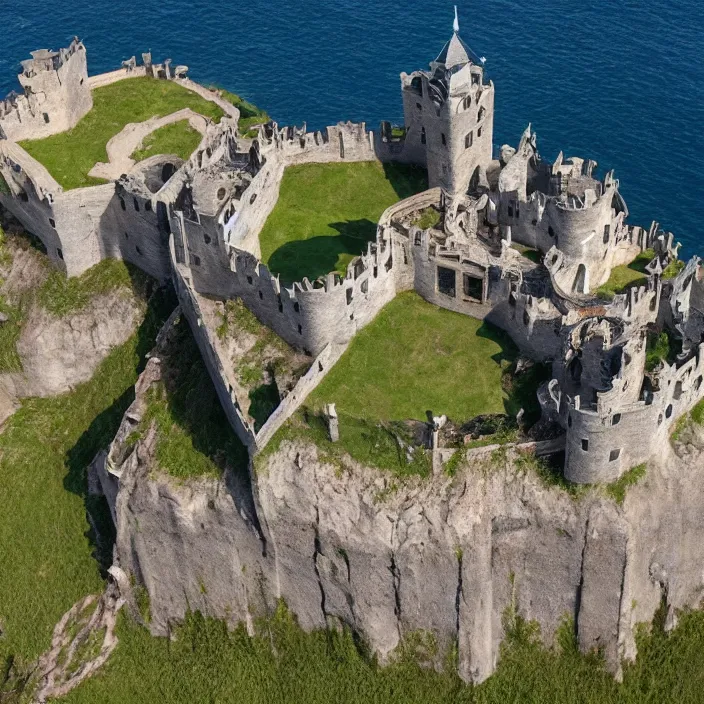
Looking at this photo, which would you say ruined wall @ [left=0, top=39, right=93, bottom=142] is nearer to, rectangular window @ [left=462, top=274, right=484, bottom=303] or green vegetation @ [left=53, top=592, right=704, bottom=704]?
rectangular window @ [left=462, top=274, right=484, bottom=303]

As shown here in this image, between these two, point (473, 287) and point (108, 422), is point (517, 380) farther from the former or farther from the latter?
point (108, 422)

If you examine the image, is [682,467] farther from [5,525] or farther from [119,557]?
[5,525]

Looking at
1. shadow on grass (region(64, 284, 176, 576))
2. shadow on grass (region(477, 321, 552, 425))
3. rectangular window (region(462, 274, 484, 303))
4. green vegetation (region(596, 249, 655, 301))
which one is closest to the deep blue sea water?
green vegetation (region(596, 249, 655, 301))

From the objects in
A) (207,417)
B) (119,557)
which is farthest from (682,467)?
(119,557)

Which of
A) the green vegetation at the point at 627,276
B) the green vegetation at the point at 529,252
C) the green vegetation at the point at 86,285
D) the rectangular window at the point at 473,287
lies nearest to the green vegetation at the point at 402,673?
the rectangular window at the point at 473,287

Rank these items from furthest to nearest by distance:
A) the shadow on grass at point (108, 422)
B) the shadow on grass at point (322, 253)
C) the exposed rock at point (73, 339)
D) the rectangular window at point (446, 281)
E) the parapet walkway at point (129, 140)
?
the parapet walkway at point (129, 140), the exposed rock at point (73, 339), the shadow on grass at point (108, 422), the shadow on grass at point (322, 253), the rectangular window at point (446, 281)

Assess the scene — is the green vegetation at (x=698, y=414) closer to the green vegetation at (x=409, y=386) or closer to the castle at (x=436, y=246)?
the castle at (x=436, y=246)

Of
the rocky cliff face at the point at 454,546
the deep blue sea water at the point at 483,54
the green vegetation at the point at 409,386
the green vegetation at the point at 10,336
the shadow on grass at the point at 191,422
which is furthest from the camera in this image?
the deep blue sea water at the point at 483,54
